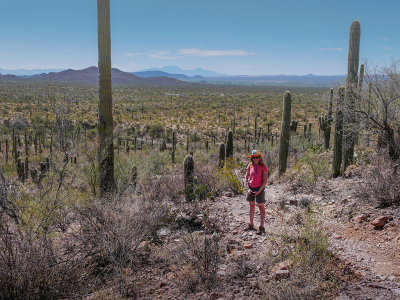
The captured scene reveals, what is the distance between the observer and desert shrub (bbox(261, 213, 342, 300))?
11.7 feet

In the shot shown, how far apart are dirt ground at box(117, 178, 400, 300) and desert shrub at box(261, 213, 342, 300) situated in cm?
16

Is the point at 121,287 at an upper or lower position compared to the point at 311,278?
lower

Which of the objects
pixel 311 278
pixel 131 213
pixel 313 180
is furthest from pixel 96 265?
pixel 313 180

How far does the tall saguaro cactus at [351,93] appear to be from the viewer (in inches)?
342

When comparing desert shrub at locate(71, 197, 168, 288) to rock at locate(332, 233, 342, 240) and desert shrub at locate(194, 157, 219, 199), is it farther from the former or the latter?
desert shrub at locate(194, 157, 219, 199)

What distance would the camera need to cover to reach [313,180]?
28.3 feet

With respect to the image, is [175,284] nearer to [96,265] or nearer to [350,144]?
Answer: [96,265]

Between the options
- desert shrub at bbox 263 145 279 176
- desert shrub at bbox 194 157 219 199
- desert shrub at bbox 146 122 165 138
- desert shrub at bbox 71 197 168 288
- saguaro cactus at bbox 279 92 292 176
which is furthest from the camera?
desert shrub at bbox 146 122 165 138

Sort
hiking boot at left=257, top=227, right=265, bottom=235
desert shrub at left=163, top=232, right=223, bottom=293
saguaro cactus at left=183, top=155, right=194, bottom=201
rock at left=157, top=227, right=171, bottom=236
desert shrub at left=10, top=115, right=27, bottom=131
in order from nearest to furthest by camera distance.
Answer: desert shrub at left=163, top=232, right=223, bottom=293 < hiking boot at left=257, top=227, right=265, bottom=235 < rock at left=157, top=227, right=171, bottom=236 < saguaro cactus at left=183, top=155, right=194, bottom=201 < desert shrub at left=10, top=115, right=27, bottom=131

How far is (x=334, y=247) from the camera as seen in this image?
15.9ft

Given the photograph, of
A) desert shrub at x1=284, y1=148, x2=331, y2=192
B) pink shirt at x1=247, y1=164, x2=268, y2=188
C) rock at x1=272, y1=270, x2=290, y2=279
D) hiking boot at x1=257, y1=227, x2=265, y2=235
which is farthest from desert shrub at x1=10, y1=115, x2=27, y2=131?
rock at x1=272, y1=270, x2=290, y2=279

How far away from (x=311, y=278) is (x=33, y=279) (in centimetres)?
336

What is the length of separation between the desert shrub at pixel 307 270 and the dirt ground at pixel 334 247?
16 centimetres

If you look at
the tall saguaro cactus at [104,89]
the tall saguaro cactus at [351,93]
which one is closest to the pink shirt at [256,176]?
the tall saguaro cactus at [104,89]
